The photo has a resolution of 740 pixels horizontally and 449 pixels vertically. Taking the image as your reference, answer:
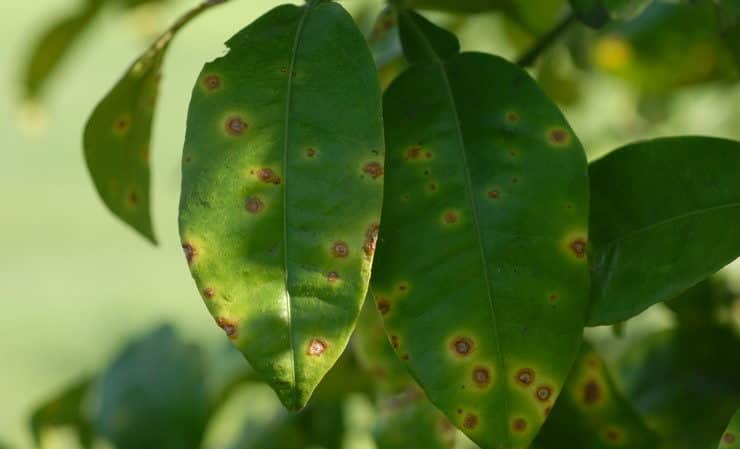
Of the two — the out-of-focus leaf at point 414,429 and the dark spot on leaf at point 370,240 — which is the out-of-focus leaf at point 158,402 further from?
the dark spot on leaf at point 370,240

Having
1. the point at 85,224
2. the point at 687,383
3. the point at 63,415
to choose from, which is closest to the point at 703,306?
the point at 687,383

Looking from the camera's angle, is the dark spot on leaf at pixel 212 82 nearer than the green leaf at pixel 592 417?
Yes

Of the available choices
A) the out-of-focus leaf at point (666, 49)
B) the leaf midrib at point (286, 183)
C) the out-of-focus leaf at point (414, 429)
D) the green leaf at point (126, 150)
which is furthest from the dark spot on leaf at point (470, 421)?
the out-of-focus leaf at point (666, 49)

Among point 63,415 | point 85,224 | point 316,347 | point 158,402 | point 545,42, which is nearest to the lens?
point 316,347

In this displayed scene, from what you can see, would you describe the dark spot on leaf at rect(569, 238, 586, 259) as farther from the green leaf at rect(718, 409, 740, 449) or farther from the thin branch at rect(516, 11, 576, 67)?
the thin branch at rect(516, 11, 576, 67)

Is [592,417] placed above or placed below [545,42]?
below

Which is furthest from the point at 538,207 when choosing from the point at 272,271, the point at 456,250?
the point at 272,271

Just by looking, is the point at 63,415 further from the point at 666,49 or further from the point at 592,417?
the point at 666,49
